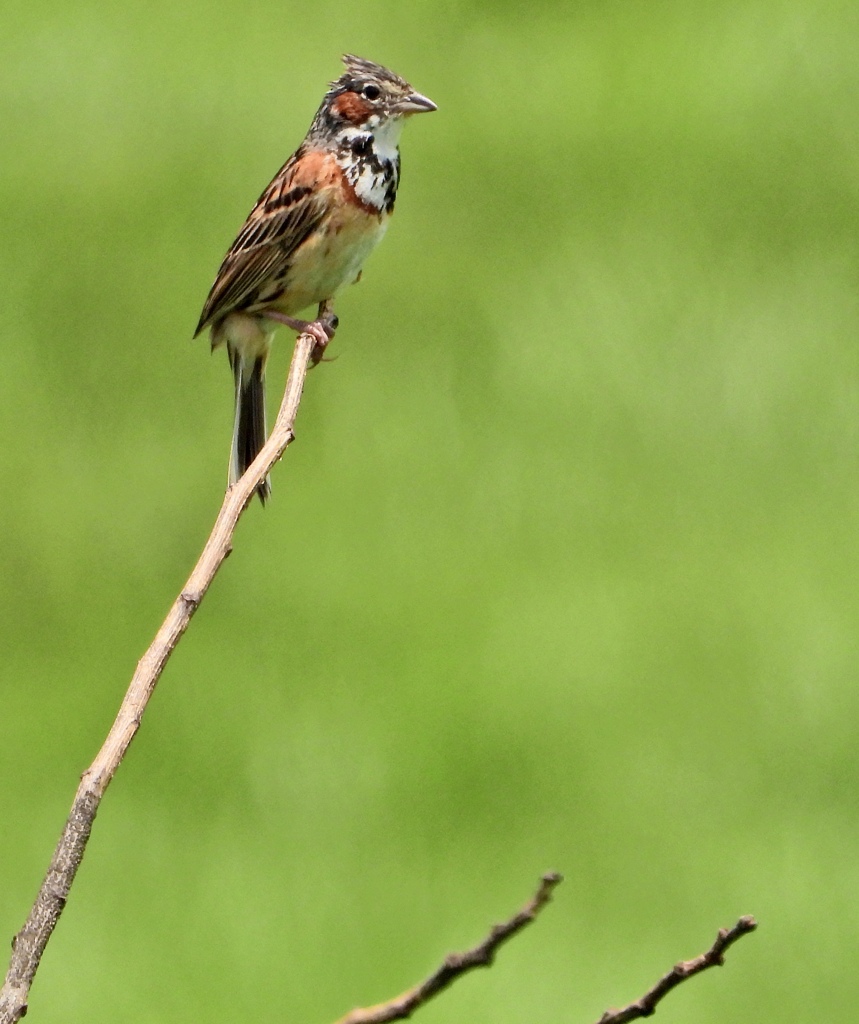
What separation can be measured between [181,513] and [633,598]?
58.7 inches

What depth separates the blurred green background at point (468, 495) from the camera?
15.7 feet

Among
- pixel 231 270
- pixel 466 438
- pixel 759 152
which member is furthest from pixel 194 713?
pixel 759 152

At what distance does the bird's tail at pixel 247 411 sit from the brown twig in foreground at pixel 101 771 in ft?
5.53

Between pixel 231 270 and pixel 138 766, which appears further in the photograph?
pixel 138 766

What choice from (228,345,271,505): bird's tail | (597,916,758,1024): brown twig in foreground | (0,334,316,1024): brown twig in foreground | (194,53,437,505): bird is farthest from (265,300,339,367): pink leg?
(597,916,758,1024): brown twig in foreground

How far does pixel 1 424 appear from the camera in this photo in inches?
239

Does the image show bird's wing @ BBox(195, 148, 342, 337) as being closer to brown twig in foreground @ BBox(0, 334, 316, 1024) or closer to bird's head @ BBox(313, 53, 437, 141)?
bird's head @ BBox(313, 53, 437, 141)

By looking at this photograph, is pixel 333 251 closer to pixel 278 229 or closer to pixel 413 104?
pixel 278 229

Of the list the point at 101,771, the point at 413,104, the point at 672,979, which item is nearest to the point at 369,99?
the point at 413,104

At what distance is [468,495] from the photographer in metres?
5.73

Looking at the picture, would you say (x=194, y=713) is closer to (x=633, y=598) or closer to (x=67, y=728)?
(x=67, y=728)

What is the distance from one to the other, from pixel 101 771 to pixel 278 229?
7.46 feet

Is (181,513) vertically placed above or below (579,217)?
below

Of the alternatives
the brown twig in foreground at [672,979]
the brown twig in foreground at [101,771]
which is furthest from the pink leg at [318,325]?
the brown twig in foreground at [672,979]
